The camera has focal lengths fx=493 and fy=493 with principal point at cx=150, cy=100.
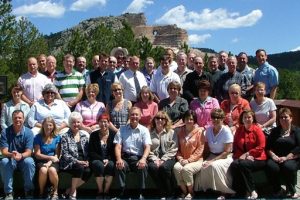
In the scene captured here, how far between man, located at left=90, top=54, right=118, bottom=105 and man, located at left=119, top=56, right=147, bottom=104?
174 mm

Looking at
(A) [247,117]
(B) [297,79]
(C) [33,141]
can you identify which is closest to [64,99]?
(C) [33,141]

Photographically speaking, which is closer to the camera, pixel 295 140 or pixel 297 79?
pixel 295 140

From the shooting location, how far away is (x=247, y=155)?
6.45 metres

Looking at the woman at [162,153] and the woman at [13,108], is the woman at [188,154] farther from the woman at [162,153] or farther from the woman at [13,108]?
the woman at [13,108]

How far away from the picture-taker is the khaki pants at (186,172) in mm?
6301

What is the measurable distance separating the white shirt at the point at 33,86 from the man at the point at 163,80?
5.51ft

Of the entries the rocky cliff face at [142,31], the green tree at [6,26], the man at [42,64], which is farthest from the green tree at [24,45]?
the rocky cliff face at [142,31]

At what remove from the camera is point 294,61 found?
11019 cm

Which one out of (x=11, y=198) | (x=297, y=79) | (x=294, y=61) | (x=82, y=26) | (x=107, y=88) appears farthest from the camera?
(x=294, y=61)

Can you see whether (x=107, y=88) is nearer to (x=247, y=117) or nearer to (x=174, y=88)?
(x=174, y=88)

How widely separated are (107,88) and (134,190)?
181cm

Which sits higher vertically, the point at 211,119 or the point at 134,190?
the point at 211,119

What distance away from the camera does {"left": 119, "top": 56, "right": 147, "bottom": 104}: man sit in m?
7.78

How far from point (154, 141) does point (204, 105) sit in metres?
0.94
